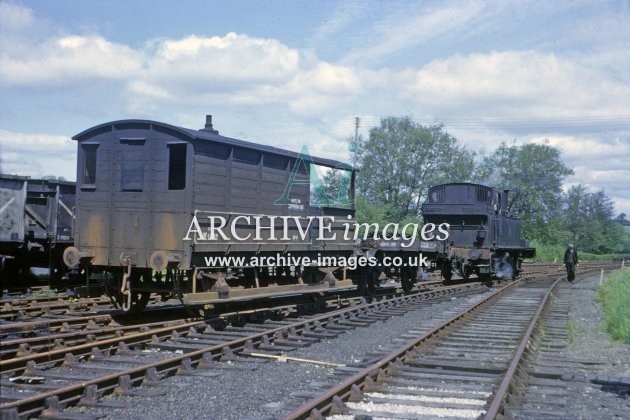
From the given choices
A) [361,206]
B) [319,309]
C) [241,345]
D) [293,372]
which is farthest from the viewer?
[361,206]

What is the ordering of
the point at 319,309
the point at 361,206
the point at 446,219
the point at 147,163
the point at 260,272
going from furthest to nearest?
the point at 361,206
the point at 446,219
the point at 319,309
the point at 260,272
the point at 147,163

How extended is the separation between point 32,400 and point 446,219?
18.6m

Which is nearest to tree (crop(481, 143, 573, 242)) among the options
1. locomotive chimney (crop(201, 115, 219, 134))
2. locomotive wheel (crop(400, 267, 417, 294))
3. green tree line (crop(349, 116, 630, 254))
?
green tree line (crop(349, 116, 630, 254))

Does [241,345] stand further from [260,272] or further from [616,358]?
[616,358]

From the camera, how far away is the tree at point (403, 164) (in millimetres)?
48625

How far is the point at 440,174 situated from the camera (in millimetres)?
49344

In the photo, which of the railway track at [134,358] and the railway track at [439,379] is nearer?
the railway track at [439,379]

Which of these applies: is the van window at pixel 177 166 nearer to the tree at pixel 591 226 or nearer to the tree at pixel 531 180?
the tree at pixel 531 180

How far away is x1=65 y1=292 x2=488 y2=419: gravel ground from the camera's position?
5668 millimetres

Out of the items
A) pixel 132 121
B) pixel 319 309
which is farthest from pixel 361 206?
pixel 132 121

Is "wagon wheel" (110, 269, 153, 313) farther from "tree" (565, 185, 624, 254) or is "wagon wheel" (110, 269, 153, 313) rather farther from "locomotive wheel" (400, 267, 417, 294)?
"tree" (565, 185, 624, 254)

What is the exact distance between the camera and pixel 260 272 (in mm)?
12031

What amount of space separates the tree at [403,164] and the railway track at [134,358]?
37403mm

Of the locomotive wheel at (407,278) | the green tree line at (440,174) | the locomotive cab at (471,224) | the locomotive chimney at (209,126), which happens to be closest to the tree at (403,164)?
the green tree line at (440,174)
